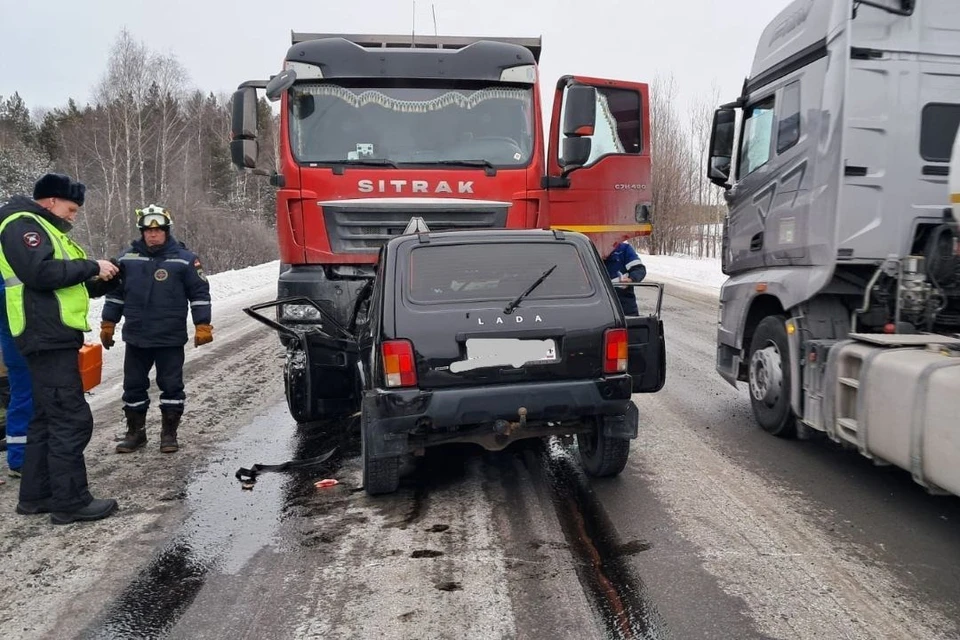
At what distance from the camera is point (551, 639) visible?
9.48 feet

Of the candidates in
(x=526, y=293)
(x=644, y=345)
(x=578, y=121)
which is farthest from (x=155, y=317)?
(x=578, y=121)

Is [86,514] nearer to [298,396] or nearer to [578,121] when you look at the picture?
[298,396]

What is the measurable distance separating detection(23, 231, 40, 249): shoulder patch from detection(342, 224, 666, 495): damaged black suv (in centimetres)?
182

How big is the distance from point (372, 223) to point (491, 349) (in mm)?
2857

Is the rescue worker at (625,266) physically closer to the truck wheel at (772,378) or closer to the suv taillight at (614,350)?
the truck wheel at (772,378)

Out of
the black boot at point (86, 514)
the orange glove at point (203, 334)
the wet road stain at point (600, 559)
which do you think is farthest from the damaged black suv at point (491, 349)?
the orange glove at point (203, 334)

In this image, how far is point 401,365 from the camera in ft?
13.4

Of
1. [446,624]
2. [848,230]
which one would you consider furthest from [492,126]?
[446,624]

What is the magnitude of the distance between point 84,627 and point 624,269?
245 inches

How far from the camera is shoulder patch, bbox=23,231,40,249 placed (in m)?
4.05

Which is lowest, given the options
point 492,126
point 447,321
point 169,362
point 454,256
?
point 169,362

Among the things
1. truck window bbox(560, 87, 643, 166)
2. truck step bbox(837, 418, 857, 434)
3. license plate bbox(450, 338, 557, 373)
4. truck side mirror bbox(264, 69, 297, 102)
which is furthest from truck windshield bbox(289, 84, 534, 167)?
truck step bbox(837, 418, 857, 434)

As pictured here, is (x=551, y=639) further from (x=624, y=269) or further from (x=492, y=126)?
(x=624, y=269)

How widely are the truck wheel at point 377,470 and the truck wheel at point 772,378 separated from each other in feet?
9.41
